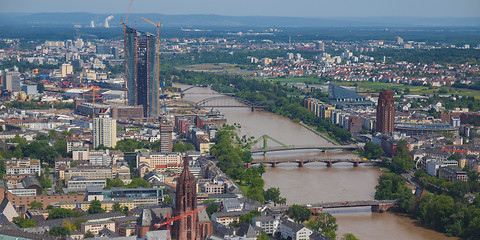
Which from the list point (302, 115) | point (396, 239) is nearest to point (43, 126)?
point (302, 115)

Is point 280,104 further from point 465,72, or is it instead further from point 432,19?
point 432,19

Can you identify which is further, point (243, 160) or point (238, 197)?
point (243, 160)

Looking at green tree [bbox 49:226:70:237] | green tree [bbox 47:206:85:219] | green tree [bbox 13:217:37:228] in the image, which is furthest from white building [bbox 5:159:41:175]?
green tree [bbox 49:226:70:237]

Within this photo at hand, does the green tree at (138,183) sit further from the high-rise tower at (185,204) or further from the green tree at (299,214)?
the high-rise tower at (185,204)

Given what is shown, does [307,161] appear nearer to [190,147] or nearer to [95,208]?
[190,147]

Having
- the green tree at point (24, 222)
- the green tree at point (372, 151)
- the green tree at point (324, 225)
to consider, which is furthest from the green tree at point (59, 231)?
the green tree at point (372, 151)

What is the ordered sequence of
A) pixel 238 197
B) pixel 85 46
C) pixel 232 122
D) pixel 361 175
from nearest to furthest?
pixel 238 197, pixel 361 175, pixel 232 122, pixel 85 46

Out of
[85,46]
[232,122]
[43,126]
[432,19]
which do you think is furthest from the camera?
[432,19]
